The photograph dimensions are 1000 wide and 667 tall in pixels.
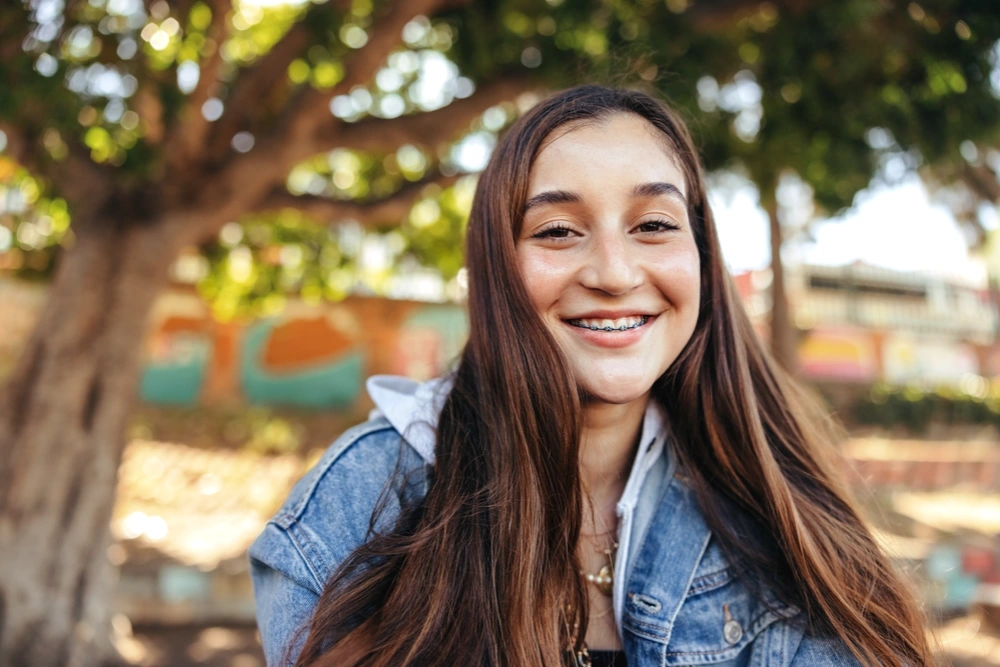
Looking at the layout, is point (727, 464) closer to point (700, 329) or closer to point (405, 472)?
point (700, 329)

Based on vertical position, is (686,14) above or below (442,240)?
above

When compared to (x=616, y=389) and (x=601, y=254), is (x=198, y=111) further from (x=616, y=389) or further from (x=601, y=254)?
(x=616, y=389)

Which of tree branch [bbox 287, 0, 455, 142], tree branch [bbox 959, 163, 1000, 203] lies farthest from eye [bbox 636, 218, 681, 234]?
tree branch [bbox 959, 163, 1000, 203]

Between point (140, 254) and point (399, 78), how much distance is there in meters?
2.61

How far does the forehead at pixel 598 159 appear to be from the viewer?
147 centimetres

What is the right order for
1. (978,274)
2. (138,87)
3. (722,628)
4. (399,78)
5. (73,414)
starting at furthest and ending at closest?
(978,274) → (399,78) → (73,414) → (138,87) → (722,628)

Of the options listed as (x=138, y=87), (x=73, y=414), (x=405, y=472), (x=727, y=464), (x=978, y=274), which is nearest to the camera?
(x=405, y=472)

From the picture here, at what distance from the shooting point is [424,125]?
4512mm

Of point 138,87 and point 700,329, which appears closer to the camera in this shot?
point 700,329

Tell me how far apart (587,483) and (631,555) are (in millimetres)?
190

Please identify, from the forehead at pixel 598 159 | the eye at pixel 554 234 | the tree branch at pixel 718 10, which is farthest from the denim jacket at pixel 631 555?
the tree branch at pixel 718 10

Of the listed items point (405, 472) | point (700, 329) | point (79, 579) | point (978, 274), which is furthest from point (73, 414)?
point (978, 274)

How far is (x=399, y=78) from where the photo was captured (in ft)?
18.9

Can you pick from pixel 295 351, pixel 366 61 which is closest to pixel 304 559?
pixel 366 61
